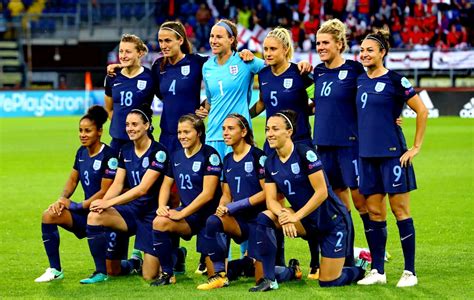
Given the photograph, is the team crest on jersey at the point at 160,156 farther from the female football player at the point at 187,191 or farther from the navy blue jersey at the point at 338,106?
the navy blue jersey at the point at 338,106

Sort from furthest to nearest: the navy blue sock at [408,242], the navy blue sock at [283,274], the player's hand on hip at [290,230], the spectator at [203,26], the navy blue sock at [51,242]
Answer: the spectator at [203,26] → the navy blue sock at [51,242] → the navy blue sock at [283,274] → the navy blue sock at [408,242] → the player's hand on hip at [290,230]

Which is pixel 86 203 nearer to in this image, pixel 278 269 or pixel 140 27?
pixel 278 269

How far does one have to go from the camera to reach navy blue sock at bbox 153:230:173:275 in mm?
8492

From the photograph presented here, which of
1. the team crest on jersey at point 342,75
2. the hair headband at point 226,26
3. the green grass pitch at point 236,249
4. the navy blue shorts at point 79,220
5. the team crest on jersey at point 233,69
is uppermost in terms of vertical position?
the hair headband at point 226,26

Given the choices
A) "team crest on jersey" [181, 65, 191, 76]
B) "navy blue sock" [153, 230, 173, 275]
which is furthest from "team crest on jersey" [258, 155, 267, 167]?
"team crest on jersey" [181, 65, 191, 76]

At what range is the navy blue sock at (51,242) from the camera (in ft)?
28.8

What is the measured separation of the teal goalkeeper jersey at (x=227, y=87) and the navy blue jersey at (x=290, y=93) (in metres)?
0.28

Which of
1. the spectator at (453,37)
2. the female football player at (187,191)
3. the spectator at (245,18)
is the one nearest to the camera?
the female football player at (187,191)

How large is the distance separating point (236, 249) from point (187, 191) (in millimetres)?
2096

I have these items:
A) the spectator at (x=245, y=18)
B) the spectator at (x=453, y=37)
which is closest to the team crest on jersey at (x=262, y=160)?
the spectator at (x=453, y=37)

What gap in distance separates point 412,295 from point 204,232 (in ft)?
5.76

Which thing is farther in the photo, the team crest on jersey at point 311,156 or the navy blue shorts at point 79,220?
the navy blue shorts at point 79,220

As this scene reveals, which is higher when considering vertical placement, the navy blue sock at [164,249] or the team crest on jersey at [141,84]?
the team crest on jersey at [141,84]

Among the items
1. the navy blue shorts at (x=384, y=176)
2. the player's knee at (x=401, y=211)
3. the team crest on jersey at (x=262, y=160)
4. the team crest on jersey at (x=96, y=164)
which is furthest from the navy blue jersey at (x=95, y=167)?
the player's knee at (x=401, y=211)
